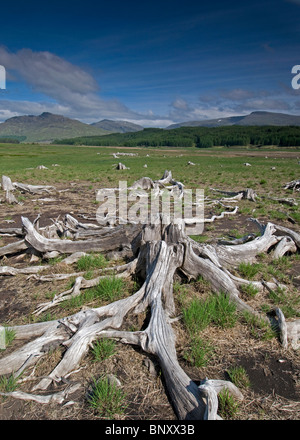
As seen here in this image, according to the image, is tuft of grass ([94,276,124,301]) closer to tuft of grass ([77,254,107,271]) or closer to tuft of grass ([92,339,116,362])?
tuft of grass ([77,254,107,271])

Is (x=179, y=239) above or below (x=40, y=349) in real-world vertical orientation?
above

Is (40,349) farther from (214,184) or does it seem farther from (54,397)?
(214,184)

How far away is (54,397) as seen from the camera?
3402 mm

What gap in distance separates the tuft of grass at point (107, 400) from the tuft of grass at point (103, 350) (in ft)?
1.77

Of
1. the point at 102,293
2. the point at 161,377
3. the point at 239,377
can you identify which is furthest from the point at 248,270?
the point at 161,377

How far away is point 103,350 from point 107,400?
0.90 metres

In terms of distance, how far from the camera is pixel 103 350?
4.18 meters

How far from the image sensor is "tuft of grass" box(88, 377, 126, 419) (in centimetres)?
324

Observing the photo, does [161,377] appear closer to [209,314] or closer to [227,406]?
[227,406]

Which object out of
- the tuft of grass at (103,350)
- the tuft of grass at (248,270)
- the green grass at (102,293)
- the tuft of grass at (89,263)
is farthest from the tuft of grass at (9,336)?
the tuft of grass at (248,270)

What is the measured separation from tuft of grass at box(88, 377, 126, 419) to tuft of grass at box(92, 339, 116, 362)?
1.77 ft

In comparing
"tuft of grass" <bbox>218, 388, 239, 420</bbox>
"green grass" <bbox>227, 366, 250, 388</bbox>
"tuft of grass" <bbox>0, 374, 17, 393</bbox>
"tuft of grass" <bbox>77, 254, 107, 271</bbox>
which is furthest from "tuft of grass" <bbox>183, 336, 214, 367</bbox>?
"tuft of grass" <bbox>77, 254, 107, 271</bbox>
